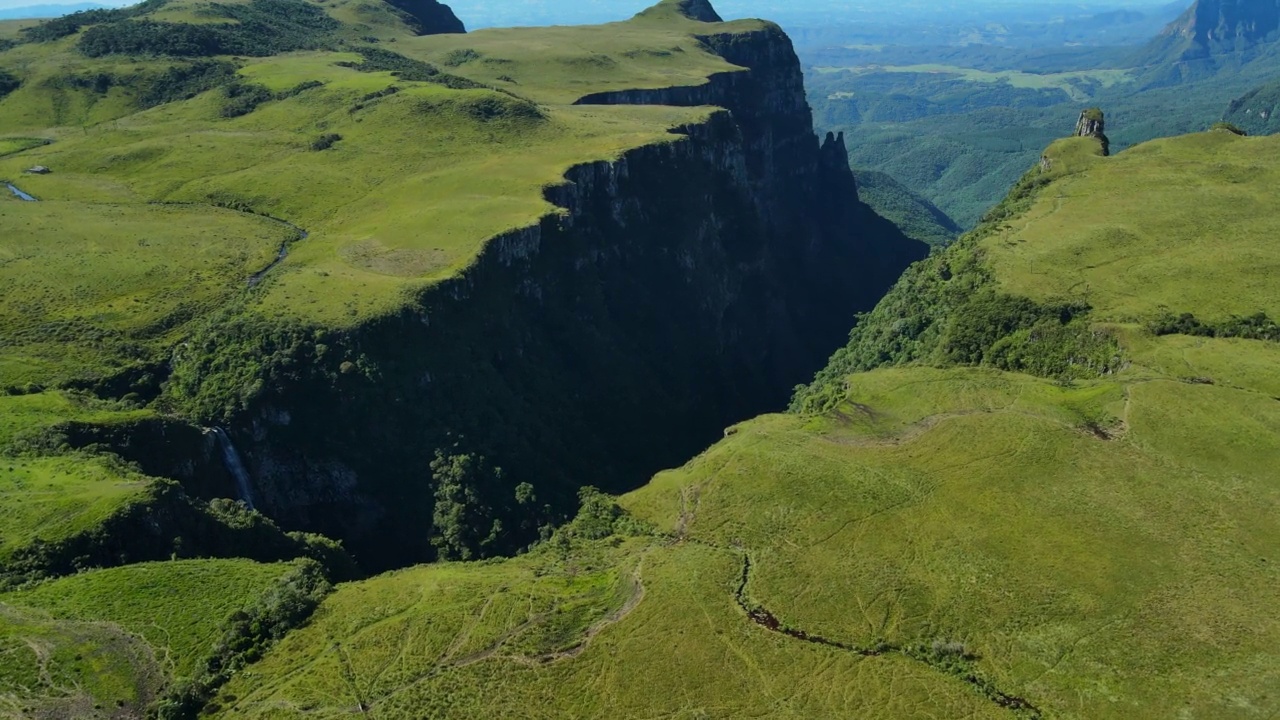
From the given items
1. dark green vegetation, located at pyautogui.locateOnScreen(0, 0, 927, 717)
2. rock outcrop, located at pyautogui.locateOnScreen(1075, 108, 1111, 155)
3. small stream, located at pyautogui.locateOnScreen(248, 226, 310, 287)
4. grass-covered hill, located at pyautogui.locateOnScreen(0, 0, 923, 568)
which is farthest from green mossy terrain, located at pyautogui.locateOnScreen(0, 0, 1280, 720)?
rock outcrop, located at pyautogui.locateOnScreen(1075, 108, 1111, 155)

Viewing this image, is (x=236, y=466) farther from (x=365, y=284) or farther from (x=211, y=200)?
(x=211, y=200)

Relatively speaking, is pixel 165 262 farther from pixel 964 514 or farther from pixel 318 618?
pixel 964 514

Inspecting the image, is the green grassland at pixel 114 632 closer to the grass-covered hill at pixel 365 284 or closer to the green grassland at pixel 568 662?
the grass-covered hill at pixel 365 284

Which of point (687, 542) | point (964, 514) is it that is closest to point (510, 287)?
point (687, 542)

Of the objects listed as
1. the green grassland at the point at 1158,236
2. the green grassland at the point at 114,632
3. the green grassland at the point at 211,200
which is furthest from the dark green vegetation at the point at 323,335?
the green grassland at the point at 1158,236

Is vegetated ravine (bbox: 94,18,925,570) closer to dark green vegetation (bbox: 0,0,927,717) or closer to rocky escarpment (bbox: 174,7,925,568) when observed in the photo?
rocky escarpment (bbox: 174,7,925,568)

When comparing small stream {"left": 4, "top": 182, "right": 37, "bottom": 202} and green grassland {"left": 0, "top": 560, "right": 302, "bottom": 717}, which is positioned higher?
small stream {"left": 4, "top": 182, "right": 37, "bottom": 202}

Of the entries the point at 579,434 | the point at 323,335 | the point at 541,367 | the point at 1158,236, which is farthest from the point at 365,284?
the point at 1158,236
